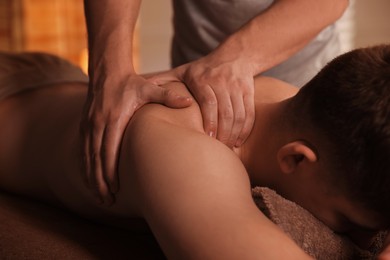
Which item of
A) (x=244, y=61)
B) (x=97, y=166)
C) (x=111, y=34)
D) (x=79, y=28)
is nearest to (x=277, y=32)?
(x=244, y=61)

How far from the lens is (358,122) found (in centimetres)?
96

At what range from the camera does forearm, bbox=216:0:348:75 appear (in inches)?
51.2

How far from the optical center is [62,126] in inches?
55.5

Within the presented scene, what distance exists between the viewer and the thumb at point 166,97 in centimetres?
113

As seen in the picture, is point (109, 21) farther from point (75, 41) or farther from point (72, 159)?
point (75, 41)

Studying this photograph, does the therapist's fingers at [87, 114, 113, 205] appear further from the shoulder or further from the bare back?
the shoulder

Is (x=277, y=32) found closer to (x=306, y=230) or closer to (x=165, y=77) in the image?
(x=165, y=77)

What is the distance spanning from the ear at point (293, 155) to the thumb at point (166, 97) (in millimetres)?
196

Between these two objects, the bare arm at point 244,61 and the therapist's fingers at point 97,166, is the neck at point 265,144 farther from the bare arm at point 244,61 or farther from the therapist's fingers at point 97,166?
the therapist's fingers at point 97,166

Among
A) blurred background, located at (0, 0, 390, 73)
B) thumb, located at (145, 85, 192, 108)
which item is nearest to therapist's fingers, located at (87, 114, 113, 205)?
thumb, located at (145, 85, 192, 108)

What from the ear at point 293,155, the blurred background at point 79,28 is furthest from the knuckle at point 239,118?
the blurred background at point 79,28

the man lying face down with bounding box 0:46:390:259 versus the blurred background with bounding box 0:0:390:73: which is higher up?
the man lying face down with bounding box 0:46:390:259

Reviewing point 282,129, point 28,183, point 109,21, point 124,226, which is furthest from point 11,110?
point 282,129

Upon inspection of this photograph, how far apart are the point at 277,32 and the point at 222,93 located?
244 millimetres
